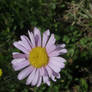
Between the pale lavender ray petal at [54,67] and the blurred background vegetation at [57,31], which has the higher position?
the blurred background vegetation at [57,31]

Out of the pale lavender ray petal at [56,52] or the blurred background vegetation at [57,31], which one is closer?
the pale lavender ray petal at [56,52]

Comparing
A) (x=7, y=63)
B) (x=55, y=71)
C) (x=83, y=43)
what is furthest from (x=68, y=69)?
(x=7, y=63)

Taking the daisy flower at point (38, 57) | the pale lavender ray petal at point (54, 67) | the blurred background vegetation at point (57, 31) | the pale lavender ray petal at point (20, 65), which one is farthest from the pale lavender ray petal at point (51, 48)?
the blurred background vegetation at point (57, 31)

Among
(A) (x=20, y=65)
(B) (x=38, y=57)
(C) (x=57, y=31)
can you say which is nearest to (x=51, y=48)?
(B) (x=38, y=57)

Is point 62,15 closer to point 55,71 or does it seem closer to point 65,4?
point 65,4

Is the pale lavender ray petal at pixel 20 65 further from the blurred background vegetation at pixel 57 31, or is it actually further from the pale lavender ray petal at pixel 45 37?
the blurred background vegetation at pixel 57 31

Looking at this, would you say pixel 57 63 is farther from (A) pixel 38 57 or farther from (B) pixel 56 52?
(A) pixel 38 57

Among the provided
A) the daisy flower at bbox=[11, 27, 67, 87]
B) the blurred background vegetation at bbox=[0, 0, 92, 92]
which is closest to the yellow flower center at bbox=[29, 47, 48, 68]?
the daisy flower at bbox=[11, 27, 67, 87]

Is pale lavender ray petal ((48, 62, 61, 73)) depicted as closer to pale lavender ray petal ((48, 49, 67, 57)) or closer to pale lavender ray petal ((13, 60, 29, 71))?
pale lavender ray petal ((48, 49, 67, 57))
